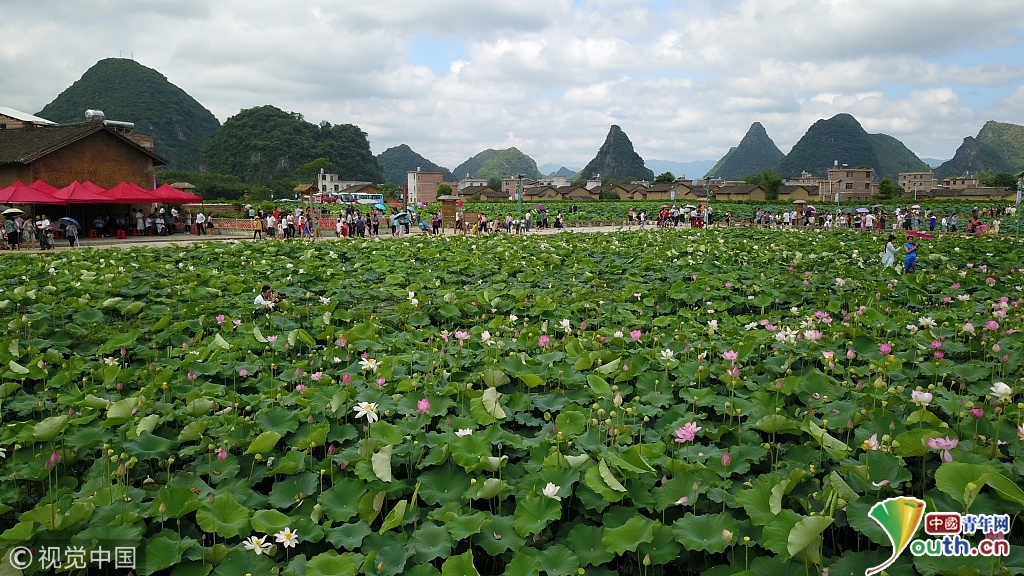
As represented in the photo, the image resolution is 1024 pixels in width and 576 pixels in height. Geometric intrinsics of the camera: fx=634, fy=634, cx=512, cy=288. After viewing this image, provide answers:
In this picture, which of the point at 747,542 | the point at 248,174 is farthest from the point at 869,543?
the point at 248,174

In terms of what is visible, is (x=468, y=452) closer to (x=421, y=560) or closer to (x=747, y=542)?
(x=421, y=560)

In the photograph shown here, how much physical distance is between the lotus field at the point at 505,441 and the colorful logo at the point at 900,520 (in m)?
0.04

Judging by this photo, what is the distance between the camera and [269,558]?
2473 millimetres

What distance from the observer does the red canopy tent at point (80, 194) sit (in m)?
19.0

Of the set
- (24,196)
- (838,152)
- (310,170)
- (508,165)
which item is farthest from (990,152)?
(24,196)

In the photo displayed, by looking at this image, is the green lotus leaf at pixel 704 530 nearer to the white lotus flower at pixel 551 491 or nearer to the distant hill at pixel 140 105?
the white lotus flower at pixel 551 491

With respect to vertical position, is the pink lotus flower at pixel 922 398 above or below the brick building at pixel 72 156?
below

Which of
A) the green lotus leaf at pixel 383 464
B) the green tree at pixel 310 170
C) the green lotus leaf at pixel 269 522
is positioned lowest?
the green lotus leaf at pixel 269 522

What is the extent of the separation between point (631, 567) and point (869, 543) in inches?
38.6

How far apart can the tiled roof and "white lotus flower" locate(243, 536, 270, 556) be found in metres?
23.2

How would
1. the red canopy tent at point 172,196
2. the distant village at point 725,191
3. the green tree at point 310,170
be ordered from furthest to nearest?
the green tree at point 310,170 < the distant village at point 725,191 < the red canopy tent at point 172,196

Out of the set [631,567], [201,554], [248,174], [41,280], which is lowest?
[631,567]

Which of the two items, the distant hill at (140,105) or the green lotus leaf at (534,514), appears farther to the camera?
the distant hill at (140,105)

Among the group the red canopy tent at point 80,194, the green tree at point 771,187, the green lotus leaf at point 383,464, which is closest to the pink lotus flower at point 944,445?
the green lotus leaf at point 383,464
